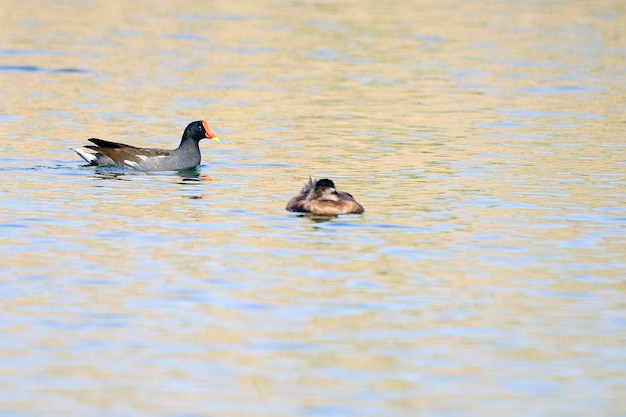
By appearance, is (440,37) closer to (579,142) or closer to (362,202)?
(579,142)

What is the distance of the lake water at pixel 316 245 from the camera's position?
10711 millimetres

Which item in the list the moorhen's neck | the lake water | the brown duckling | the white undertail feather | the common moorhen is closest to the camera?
the lake water

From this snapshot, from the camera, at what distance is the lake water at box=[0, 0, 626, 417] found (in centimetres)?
1071

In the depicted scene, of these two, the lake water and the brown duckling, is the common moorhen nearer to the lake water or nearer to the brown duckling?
the lake water

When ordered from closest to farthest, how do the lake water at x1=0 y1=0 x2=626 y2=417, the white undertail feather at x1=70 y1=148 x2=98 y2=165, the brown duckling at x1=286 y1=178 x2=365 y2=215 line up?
the lake water at x1=0 y1=0 x2=626 y2=417
the brown duckling at x1=286 y1=178 x2=365 y2=215
the white undertail feather at x1=70 y1=148 x2=98 y2=165

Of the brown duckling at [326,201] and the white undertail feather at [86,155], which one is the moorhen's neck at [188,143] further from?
the brown duckling at [326,201]

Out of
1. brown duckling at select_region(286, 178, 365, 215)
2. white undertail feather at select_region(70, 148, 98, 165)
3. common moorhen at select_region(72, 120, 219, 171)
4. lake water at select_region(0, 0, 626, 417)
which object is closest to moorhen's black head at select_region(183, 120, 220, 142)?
common moorhen at select_region(72, 120, 219, 171)

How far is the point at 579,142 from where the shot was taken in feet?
83.6

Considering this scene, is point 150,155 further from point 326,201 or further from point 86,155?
point 326,201

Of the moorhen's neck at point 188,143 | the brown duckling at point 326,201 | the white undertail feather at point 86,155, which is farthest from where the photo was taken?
the moorhen's neck at point 188,143

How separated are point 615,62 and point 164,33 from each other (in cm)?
1481

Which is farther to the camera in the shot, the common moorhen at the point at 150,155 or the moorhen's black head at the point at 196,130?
the moorhen's black head at the point at 196,130

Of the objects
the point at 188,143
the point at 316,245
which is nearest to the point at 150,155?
the point at 188,143

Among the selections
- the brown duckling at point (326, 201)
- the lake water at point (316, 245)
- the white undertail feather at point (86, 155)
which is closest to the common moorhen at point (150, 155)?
the white undertail feather at point (86, 155)
